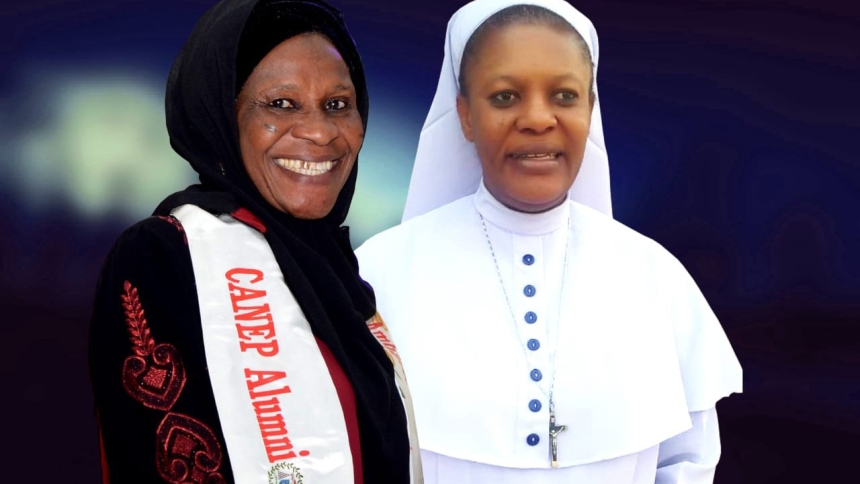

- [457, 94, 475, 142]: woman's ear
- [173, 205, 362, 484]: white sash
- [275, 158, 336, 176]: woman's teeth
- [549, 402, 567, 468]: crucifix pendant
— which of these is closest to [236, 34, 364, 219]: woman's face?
[275, 158, 336, 176]: woman's teeth

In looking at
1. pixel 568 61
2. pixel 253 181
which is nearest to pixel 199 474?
pixel 253 181

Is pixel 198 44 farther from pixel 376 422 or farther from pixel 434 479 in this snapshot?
pixel 434 479

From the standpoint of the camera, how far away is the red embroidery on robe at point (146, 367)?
1851 millimetres

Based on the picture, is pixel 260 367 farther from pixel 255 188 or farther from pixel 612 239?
pixel 612 239

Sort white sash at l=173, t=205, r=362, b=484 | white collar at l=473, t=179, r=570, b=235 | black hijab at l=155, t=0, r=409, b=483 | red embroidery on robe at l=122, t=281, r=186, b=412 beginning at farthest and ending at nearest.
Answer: white collar at l=473, t=179, r=570, b=235
black hijab at l=155, t=0, r=409, b=483
white sash at l=173, t=205, r=362, b=484
red embroidery on robe at l=122, t=281, r=186, b=412

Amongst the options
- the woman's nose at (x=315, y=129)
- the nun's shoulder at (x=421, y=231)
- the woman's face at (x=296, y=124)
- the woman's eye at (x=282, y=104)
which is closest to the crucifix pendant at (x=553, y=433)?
the nun's shoulder at (x=421, y=231)

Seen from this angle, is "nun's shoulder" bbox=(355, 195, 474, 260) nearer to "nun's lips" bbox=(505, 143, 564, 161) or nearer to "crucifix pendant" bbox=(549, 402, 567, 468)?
"nun's lips" bbox=(505, 143, 564, 161)

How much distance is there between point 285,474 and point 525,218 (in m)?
1.25

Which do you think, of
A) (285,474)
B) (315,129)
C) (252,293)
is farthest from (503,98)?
(285,474)

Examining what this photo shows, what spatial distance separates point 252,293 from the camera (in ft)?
6.90

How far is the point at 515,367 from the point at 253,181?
39.4 inches

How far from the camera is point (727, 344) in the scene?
3.09m

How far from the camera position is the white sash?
1.96 meters

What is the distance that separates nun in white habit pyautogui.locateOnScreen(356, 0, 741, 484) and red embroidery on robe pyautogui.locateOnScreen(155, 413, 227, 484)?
1.00 meters
